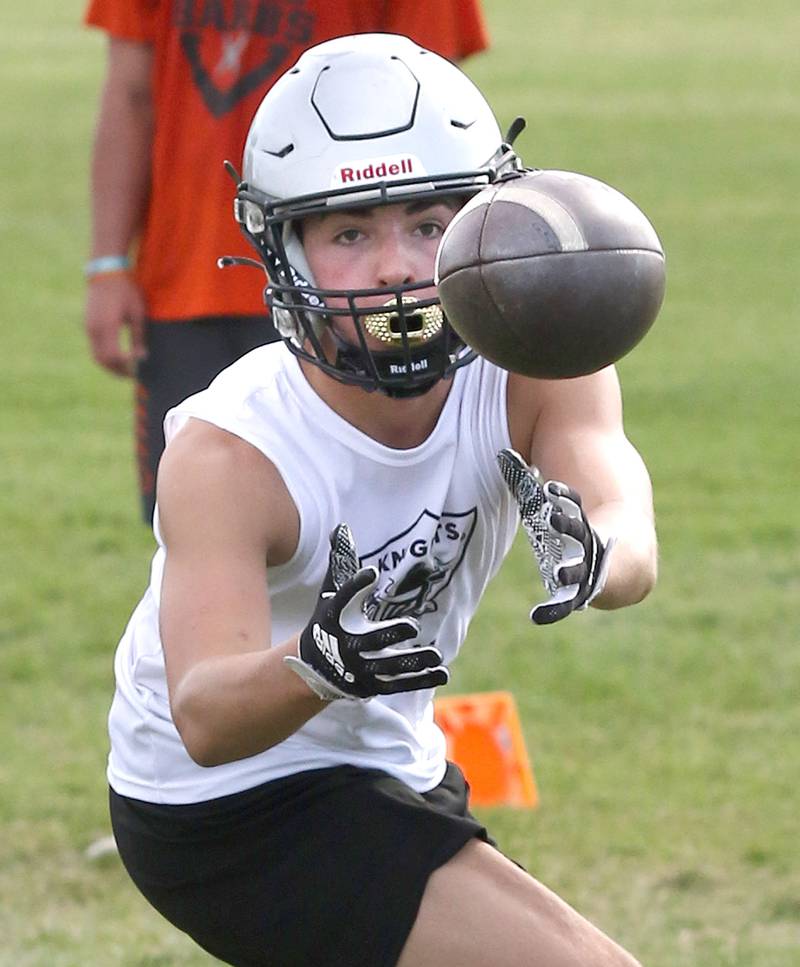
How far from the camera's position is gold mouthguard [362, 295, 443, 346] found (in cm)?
329

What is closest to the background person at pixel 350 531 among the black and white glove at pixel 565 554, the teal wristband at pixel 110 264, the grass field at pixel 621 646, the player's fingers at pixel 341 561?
the black and white glove at pixel 565 554

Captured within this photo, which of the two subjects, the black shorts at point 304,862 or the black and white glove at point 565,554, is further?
the black shorts at point 304,862

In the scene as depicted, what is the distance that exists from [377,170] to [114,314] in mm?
2299

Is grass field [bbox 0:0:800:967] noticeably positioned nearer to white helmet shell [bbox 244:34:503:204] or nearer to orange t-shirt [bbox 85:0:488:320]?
orange t-shirt [bbox 85:0:488:320]

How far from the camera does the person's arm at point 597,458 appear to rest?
324 centimetres

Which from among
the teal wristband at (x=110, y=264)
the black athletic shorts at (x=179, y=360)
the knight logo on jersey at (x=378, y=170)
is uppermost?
the knight logo on jersey at (x=378, y=170)

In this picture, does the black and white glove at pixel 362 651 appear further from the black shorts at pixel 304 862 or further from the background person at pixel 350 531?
the black shorts at pixel 304 862

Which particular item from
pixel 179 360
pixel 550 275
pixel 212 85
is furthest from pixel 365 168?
pixel 179 360

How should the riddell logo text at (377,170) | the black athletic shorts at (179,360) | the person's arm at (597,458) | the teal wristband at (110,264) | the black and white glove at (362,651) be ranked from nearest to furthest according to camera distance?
the black and white glove at (362,651)
the person's arm at (597,458)
the riddell logo text at (377,170)
the black athletic shorts at (179,360)
the teal wristband at (110,264)

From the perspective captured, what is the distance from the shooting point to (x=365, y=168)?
133 inches

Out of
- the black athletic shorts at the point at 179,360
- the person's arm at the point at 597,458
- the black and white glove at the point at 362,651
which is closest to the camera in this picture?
the black and white glove at the point at 362,651

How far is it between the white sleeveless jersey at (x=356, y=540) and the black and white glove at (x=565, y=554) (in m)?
0.50

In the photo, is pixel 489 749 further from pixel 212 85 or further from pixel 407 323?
pixel 407 323

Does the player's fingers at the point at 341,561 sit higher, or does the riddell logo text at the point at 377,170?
the riddell logo text at the point at 377,170
